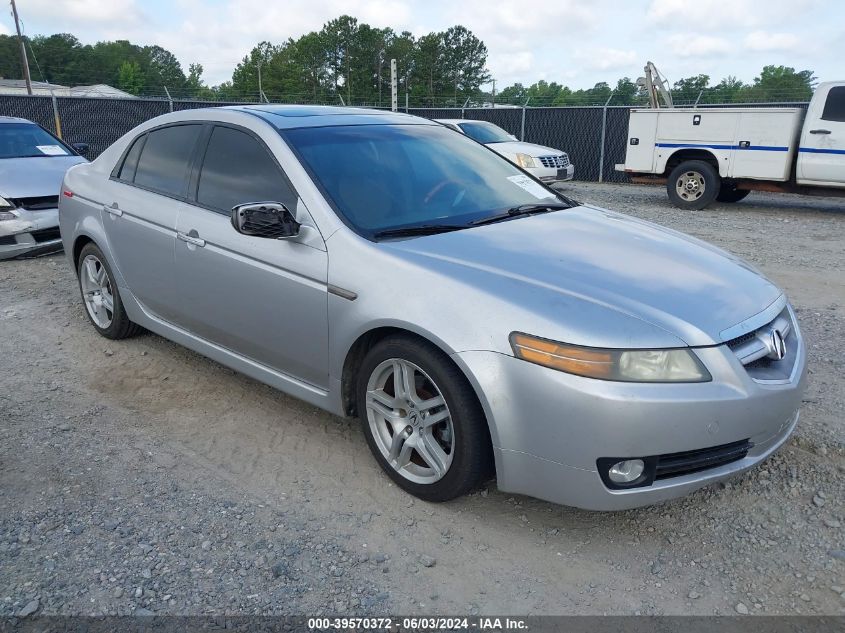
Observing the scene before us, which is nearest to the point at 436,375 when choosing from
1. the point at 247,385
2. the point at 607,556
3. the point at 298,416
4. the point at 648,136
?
the point at 607,556

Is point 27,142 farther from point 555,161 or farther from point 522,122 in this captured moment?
point 522,122

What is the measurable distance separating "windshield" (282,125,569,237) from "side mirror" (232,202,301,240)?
0.24 metres

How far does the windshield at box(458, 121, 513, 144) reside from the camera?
570 inches

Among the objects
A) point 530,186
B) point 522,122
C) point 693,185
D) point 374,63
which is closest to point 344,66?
point 374,63

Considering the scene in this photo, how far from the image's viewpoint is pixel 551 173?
45.8ft

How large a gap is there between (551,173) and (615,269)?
1141cm

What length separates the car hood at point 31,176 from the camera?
762 centimetres

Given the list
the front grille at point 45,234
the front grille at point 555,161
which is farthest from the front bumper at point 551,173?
the front grille at point 45,234

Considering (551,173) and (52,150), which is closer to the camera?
(52,150)

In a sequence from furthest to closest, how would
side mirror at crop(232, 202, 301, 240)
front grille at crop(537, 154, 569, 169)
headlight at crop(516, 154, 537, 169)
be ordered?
front grille at crop(537, 154, 569, 169), headlight at crop(516, 154, 537, 169), side mirror at crop(232, 202, 301, 240)

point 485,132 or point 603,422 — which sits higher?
point 485,132

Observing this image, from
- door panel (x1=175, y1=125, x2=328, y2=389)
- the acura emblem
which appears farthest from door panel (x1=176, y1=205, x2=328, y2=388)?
the acura emblem

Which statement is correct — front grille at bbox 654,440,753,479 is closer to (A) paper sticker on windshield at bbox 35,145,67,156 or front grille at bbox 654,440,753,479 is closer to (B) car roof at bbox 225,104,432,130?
(B) car roof at bbox 225,104,432,130

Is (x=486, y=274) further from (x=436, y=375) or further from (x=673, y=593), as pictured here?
(x=673, y=593)
